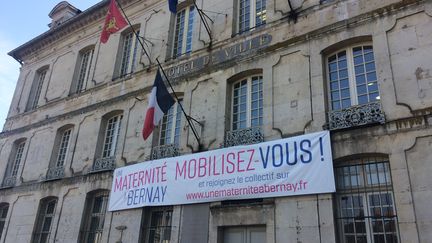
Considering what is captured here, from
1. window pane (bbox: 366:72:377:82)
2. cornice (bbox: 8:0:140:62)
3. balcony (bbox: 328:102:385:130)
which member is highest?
cornice (bbox: 8:0:140:62)

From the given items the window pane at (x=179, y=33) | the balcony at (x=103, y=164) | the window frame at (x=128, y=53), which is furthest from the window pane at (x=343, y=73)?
the window frame at (x=128, y=53)

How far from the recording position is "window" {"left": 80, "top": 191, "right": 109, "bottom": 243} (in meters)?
12.0

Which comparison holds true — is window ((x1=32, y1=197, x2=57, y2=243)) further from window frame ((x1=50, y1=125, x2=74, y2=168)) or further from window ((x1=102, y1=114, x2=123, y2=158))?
window ((x1=102, y1=114, x2=123, y2=158))

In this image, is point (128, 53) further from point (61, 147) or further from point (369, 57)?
point (369, 57)

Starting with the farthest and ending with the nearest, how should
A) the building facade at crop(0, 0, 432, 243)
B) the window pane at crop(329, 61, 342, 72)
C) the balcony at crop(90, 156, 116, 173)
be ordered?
1. the balcony at crop(90, 156, 116, 173)
2. the window pane at crop(329, 61, 342, 72)
3. the building facade at crop(0, 0, 432, 243)

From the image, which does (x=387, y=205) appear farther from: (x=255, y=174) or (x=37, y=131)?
(x=37, y=131)

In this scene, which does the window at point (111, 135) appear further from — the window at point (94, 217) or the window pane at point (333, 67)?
the window pane at point (333, 67)

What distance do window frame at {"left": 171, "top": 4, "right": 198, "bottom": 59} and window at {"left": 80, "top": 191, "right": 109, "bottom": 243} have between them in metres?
5.40

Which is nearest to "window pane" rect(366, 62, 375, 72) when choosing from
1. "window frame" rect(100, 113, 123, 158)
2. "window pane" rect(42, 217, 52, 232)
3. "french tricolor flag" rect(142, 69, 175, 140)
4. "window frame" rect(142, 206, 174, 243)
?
"french tricolor flag" rect(142, 69, 175, 140)

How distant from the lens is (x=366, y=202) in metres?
7.61

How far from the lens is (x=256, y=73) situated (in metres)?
10.6

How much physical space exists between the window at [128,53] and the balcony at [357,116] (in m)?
8.22

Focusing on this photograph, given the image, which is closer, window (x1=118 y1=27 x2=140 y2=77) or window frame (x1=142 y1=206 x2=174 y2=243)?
window frame (x1=142 y1=206 x2=174 y2=243)

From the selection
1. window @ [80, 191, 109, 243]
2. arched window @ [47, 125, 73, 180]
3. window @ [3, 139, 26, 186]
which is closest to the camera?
window @ [80, 191, 109, 243]
